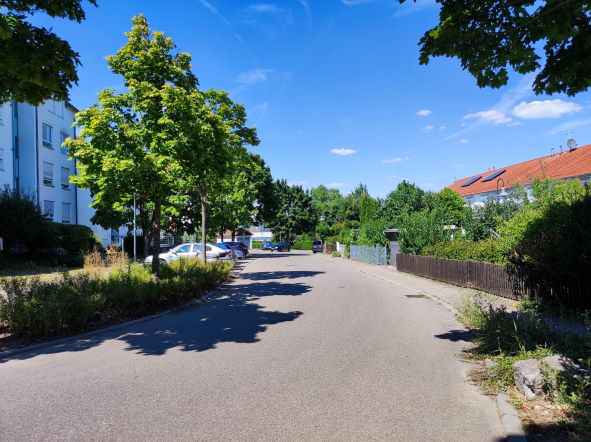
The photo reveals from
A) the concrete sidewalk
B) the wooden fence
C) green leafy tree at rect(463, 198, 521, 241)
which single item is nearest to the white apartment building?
the concrete sidewalk

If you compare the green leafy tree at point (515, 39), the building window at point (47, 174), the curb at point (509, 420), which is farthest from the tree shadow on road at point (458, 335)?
the building window at point (47, 174)

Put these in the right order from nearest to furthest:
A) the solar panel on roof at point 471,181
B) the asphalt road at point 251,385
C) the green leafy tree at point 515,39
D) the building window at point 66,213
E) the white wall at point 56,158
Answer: the asphalt road at point 251,385 → the green leafy tree at point 515,39 → the white wall at point 56,158 → the building window at point 66,213 → the solar panel on roof at point 471,181

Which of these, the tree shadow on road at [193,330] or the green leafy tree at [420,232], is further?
the green leafy tree at [420,232]

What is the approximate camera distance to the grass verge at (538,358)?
13.2 ft

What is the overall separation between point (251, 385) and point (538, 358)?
3.53 metres

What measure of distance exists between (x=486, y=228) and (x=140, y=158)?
58.1 ft

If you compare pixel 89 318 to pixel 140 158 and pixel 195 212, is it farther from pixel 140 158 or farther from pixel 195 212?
pixel 195 212

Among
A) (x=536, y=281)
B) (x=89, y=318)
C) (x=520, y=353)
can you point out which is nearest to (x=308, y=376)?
(x=520, y=353)

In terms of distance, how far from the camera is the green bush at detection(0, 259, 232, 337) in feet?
26.4

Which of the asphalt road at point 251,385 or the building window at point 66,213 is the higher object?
the building window at point 66,213

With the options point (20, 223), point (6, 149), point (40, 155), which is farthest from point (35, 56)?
point (40, 155)

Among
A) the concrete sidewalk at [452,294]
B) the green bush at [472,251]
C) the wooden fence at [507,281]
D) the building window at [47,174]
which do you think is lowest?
the concrete sidewalk at [452,294]

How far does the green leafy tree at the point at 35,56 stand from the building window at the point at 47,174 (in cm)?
2995

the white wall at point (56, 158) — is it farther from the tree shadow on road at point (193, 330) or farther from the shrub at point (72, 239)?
the tree shadow on road at point (193, 330)
